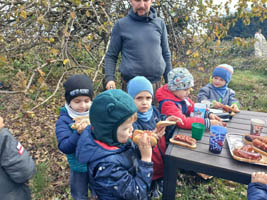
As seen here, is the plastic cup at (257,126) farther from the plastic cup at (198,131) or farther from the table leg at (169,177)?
the table leg at (169,177)

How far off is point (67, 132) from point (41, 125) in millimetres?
2659

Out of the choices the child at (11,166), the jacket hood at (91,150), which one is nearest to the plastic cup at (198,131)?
the jacket hood at (91,150)

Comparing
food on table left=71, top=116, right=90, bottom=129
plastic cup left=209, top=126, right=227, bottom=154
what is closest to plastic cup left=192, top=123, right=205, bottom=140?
plastic cup left=209, top=126, right=227, bottom=154

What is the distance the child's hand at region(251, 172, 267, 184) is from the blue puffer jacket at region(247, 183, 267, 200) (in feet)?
0.08

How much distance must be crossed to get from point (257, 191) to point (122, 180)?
90 centimetres

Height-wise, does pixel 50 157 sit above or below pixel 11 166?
below

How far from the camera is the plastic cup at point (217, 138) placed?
5.39 feet

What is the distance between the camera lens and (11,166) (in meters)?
1.44

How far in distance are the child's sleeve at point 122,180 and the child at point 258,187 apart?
0.70 metres

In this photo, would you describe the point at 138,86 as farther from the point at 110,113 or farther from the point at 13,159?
the point at 13,159

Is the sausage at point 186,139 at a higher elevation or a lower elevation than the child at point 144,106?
lower

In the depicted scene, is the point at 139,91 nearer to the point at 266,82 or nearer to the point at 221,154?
the point at 221,154

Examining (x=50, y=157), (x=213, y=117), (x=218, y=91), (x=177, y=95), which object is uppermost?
(x=177, y=95)

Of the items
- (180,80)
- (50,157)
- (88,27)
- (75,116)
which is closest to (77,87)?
(75,116)
